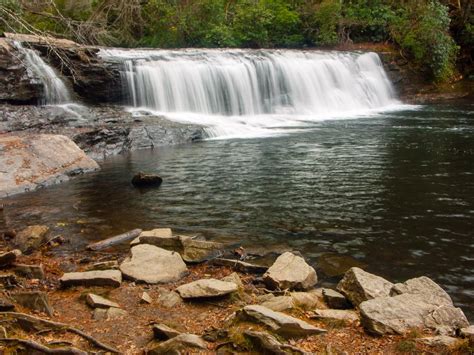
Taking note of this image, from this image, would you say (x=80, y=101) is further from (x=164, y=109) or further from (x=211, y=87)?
(x=211, y=87)

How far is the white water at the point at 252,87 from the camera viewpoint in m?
22.1

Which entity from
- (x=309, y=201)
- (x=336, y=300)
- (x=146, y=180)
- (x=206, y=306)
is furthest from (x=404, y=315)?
(x=146, y=180)

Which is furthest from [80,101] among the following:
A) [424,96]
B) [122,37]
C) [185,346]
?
[424,96]

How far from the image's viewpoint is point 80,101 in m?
20.5

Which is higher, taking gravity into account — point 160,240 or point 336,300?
point 160,240

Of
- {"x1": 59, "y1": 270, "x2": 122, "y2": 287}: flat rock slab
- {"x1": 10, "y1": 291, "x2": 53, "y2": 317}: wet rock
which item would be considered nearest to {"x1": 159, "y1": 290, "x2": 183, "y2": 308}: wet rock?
{"x1": 59, "y1": 270, "x2": 122, "y2": 287}: flat rock slab

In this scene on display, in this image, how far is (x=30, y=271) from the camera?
6.61 meters

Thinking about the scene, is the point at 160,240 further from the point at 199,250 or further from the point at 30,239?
the point at 30,239

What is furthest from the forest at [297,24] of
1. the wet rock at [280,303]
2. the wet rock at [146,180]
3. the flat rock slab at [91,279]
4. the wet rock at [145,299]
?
the wet rock at [280,303]

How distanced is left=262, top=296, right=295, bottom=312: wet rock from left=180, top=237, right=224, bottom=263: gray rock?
6.31ft

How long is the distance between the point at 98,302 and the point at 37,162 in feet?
28.6

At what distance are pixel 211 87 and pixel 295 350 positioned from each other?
2026cm

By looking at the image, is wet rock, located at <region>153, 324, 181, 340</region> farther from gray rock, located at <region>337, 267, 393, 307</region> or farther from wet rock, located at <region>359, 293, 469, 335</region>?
gray rock, located at <region>337, 267, 393, 307</region>

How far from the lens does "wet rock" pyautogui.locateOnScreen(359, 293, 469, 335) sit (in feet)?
15.8
